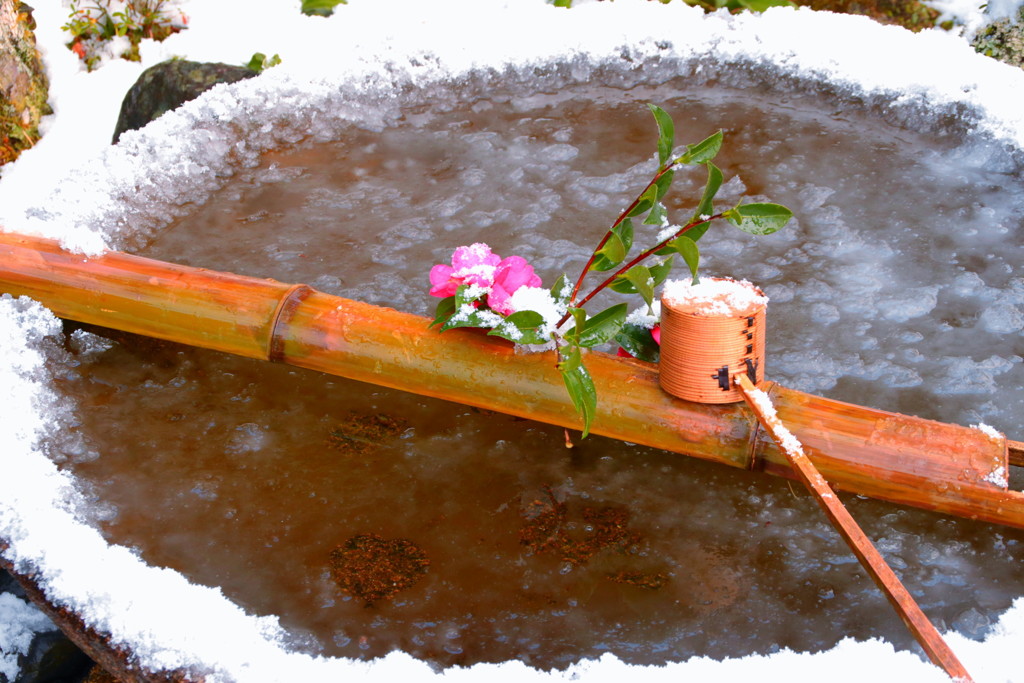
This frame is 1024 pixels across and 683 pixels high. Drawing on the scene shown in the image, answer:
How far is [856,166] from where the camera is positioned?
2275 millimetres

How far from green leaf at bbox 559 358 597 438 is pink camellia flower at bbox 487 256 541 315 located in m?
0.15

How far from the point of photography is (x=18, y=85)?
3.73 meters

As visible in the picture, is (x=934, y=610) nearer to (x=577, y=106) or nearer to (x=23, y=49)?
(x=577, y=106)

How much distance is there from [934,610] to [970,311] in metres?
0.79

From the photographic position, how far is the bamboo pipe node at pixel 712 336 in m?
1.27

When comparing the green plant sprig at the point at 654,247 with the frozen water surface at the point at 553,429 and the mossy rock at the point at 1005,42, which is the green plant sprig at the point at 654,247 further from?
the mossy rock at the point at 1005,42

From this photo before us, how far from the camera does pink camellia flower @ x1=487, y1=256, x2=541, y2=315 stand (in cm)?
140

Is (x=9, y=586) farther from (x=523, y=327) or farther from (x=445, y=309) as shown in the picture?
(x=523, y=327)

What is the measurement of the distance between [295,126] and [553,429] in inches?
54.4

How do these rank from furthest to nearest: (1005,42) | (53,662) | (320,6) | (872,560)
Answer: (320,6) < (1005,42) < (53,662) < (872,560)

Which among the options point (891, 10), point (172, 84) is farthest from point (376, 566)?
point (891, 10)

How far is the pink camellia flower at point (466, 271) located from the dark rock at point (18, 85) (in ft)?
9.80

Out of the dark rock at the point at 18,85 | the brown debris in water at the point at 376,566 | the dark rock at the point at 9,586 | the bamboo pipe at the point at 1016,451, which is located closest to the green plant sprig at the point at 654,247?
the brown debris in water at the point at 376,566

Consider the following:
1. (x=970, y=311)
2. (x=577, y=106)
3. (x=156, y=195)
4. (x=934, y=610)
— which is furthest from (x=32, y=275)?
(x=970, y=311)
